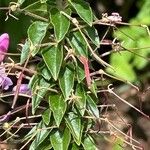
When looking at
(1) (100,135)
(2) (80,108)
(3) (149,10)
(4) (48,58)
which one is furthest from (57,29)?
(3) (149,10)

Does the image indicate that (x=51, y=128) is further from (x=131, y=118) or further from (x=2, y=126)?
(x=131, y=118)

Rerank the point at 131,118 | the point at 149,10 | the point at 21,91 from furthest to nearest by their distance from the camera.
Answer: the point at 131,118, the point at 149,10, the point at 21,91

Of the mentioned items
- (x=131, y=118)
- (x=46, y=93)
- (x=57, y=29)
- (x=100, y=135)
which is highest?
(x=57, y=29)

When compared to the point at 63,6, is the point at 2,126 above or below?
below

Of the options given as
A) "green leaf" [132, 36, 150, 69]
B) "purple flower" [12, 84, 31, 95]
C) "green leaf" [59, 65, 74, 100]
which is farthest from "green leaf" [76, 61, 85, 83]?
"green leaf" [132, 36, 150, 69]

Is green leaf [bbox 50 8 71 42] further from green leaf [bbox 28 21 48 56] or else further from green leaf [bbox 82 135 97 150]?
green leaf [bbox 82 135 97 150]

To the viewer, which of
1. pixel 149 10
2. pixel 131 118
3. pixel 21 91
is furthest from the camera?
pixel 131 118

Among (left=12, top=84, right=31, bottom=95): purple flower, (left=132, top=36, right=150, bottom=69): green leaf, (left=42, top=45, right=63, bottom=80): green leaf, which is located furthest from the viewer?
(left=132, top=36, right=150, bottom=69): green leaf

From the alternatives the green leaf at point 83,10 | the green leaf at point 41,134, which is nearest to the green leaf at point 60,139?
the green leaf at point 41,134
